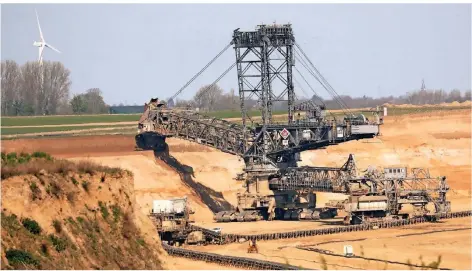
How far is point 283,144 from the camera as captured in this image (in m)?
109

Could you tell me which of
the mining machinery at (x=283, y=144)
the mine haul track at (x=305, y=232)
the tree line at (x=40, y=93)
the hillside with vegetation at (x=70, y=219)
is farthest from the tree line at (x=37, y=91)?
the hillside with vegetation at (x=70, y=219)

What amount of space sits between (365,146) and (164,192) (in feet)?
124

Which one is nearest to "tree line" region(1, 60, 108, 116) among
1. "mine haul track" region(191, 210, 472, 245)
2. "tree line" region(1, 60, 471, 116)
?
"tree line" region(1, 60, 471, 116)

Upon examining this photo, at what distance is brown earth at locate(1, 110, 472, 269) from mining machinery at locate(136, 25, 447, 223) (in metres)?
3.63

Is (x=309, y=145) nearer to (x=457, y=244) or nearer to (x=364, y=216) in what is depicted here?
(x=364, y=216)

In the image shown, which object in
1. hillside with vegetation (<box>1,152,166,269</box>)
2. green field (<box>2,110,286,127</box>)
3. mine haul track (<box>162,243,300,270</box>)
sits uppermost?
green field (<box>2,110,286,127</box>)

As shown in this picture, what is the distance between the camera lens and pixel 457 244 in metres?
84.6

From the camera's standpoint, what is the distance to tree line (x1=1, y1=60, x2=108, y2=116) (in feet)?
510

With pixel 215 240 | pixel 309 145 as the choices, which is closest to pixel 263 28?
pixel 309 145

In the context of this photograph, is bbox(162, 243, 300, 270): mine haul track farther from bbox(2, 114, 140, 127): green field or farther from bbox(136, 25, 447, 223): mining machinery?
bbox(2, 114, 140, 127): green field

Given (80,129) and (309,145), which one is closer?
(309,145)

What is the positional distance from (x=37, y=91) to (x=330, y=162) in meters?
45.5

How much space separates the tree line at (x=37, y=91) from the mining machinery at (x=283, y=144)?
1722 inches

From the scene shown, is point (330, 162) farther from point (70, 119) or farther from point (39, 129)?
point (70, 119)
